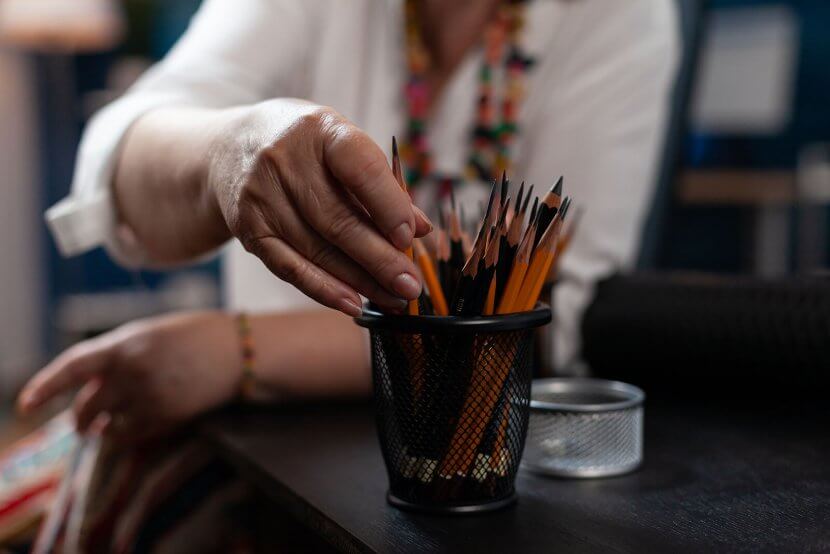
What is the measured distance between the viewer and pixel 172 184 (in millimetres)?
739

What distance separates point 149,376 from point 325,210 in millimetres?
405

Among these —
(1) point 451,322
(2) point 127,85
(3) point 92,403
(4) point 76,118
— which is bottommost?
(3) point 92,403

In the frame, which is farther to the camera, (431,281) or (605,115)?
(605,115)

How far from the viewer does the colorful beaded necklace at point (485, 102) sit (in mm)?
1193

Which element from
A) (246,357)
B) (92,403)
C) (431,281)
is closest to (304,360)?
(246,357)

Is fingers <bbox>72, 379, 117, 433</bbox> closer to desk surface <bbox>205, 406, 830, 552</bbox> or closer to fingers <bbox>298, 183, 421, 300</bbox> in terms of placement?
desk surface <bbox>205, 406, 830, 552</bbox>

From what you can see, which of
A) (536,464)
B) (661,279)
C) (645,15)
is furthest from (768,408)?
(645,15)

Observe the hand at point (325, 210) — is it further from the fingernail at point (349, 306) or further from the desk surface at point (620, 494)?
the desk surface at point (620, 494)

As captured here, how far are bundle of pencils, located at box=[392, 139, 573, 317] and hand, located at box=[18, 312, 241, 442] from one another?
1.15 feet

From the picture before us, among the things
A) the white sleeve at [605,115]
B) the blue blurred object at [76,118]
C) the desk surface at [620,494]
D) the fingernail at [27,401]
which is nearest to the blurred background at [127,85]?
the blue blurred object at [76,118]

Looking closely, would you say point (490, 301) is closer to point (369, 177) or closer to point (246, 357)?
point (369, 177)

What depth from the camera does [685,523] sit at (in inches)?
20.8

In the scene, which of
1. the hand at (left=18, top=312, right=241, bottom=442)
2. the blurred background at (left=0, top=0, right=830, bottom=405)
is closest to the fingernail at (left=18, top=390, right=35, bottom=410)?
the hand at (left=18, top=312, right=241, bottom=442)

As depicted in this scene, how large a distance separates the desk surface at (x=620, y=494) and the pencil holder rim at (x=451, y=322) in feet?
0.38
